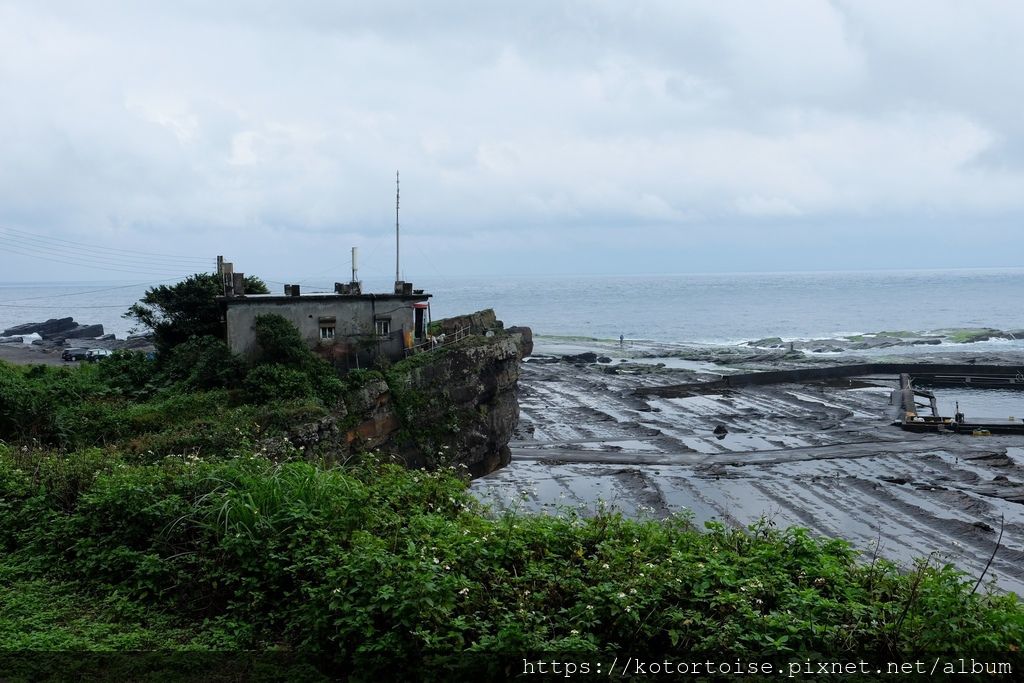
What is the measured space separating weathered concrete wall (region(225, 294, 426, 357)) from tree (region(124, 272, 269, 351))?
1.84 meters

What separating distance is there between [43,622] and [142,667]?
60.0 inches

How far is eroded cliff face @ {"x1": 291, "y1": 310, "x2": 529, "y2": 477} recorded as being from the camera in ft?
73.4

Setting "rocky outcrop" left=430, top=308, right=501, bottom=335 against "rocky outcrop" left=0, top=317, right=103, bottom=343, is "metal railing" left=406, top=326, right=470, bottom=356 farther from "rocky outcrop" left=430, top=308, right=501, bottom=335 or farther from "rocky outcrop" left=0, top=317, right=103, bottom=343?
"rocky outcrop" left=0, top=317, right=103, bottom=343

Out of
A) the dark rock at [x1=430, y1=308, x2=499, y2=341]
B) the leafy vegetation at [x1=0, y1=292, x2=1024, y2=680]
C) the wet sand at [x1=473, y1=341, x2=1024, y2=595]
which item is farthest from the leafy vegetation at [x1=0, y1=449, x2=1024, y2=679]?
the dark rock at [x1=430, y1=308, x2=499, y2=341]

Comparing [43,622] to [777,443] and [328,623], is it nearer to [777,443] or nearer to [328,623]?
[328,623]

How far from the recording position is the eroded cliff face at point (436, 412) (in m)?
22.4

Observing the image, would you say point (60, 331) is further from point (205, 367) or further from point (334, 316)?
point (205, 367)

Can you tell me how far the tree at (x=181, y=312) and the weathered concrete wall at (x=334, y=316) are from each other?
1.84m

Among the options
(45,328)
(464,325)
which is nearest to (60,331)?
(45,328)

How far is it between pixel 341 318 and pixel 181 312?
5.07 metres

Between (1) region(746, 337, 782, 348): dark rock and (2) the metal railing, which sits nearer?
(2) the metal railing

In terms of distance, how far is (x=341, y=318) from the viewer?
25969 mm

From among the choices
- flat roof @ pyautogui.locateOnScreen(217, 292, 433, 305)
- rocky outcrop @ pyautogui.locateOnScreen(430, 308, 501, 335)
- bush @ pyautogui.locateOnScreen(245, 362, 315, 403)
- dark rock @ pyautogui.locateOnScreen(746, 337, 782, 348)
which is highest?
flat roof @ pyautogui.locateOnScreen(217, 292, 433, 305)

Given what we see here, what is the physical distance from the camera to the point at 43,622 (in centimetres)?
759
